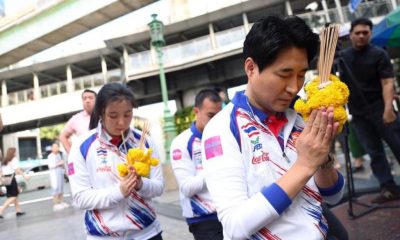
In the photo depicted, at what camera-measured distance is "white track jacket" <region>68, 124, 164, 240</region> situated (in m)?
Result: 1.88

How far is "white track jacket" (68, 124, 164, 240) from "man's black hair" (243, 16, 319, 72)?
3.59ft

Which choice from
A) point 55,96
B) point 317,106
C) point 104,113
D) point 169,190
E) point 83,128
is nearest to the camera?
point 317,106

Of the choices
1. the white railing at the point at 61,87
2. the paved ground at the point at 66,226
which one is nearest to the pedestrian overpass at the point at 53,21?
the paved ground at the point at 66,226

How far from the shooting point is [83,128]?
14.9 feet

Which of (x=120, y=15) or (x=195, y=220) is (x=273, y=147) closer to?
(x=195, y=220)

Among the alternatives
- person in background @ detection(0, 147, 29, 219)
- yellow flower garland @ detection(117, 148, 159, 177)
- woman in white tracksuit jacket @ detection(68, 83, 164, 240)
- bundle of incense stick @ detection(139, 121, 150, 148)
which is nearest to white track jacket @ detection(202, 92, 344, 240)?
yellow flower garland @ detection(117, 148, 159, 177)

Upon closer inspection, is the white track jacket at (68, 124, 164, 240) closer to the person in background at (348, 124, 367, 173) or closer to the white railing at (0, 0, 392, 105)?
the person in background at (348, 124, 367, 173)

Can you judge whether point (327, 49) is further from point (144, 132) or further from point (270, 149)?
point (144, 132)

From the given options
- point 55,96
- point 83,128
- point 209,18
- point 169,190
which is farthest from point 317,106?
point 55,96

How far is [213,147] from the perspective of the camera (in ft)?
3.97

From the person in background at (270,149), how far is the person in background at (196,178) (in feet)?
4.26

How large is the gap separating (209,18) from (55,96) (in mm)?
12813

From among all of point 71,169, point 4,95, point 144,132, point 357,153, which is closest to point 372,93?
point 357,153

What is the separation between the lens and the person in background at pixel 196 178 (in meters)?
2.53
